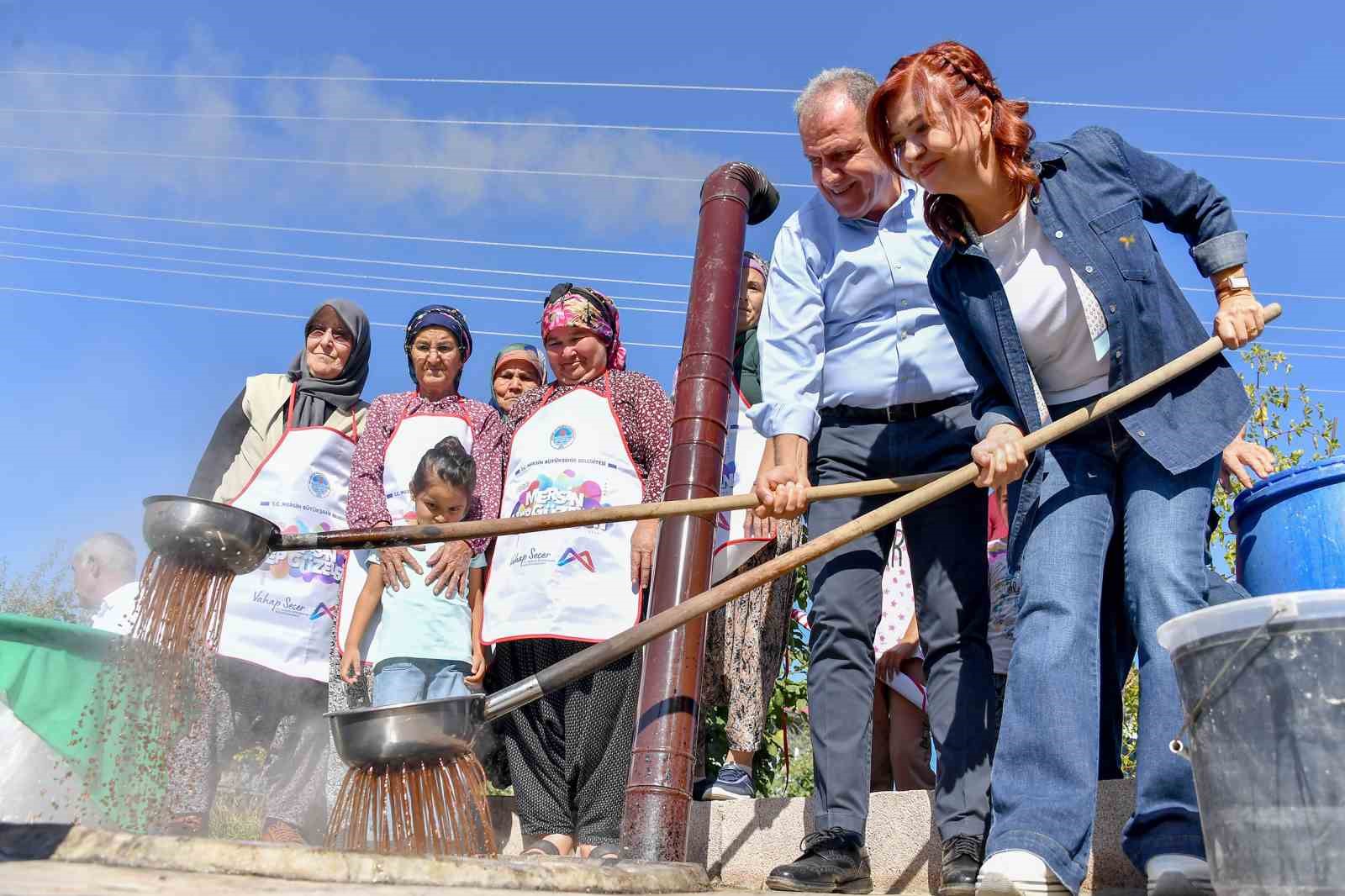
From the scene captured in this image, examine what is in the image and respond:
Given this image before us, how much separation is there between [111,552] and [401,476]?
86.2 inches

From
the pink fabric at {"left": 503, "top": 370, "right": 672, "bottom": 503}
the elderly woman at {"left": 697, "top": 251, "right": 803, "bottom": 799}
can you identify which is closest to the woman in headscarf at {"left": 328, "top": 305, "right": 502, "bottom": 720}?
the pink fabric at {"left": 503, "top": 370, "right": 672, "bottom": 503}

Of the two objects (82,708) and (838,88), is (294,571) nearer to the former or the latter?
(82,708)

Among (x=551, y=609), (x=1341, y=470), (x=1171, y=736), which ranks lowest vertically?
(x=1171, y=736)

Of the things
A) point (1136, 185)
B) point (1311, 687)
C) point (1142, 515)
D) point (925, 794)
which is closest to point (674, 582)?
point (925, 794)

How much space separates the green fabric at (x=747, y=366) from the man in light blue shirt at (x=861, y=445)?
4.21 feet

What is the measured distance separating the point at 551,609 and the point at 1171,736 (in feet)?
7.29

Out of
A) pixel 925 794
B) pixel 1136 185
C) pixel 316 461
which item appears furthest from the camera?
pixel 316 461

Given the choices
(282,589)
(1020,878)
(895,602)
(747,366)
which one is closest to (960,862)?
(1020,878)

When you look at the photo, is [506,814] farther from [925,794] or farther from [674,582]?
[925,794]

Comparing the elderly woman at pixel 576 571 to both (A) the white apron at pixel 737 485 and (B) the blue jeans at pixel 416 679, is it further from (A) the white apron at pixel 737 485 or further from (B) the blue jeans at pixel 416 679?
(A) the white apron at pixel 737 485

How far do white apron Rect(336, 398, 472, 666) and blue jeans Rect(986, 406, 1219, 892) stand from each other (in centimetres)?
261

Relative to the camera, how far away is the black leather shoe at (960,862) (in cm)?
302

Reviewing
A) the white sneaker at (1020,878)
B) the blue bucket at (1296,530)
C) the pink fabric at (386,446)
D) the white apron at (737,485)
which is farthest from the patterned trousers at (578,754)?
the blue bucket at (1296,530)

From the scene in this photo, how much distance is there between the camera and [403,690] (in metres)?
4.49
